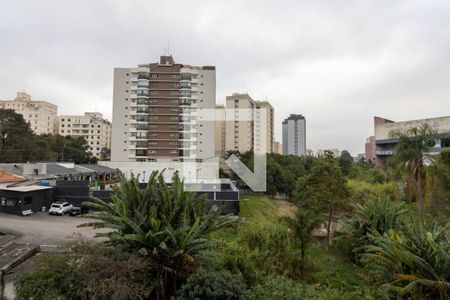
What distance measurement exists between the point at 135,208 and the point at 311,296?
15.8 ft

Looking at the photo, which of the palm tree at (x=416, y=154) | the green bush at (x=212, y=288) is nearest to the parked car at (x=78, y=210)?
the green bush at (x=212, y=288)

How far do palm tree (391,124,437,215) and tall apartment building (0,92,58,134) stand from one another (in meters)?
84.6

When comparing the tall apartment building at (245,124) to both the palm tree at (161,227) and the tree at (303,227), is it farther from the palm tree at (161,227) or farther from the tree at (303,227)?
the palm tree at (161,227)

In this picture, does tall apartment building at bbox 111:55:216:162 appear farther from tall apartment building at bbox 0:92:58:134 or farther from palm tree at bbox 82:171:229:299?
tall apartment building at bbox 0:92:58:134

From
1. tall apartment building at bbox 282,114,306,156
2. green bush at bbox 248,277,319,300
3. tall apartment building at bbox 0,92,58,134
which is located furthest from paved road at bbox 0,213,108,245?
tall apartment building at bbox 282,114,306,156

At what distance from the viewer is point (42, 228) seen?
17.3 meters

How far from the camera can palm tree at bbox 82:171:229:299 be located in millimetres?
7027

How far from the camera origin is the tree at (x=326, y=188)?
59.5ft

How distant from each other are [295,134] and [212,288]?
108 metres

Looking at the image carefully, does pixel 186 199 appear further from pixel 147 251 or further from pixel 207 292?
pixel 207 292

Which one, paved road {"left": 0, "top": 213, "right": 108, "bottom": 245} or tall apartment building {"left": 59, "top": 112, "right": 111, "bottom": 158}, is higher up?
tall apartment building {"left": 59, "top": 112, "right": 111, "bottom": 158}

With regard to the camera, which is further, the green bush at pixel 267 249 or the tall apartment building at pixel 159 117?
the tall apartment building at pixel 159 117

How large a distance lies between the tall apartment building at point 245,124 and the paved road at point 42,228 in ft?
170

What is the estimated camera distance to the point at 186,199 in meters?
8.05
